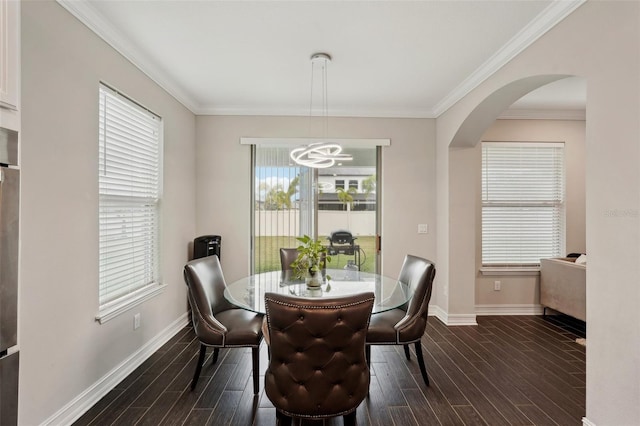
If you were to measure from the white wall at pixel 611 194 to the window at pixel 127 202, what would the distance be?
10.8 feet

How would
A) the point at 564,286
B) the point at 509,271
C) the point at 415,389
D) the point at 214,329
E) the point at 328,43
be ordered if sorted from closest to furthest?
the point at 214,329 → the point at 415,389 → the point at 328,43 → the point at 564,286 → the point at 509,271

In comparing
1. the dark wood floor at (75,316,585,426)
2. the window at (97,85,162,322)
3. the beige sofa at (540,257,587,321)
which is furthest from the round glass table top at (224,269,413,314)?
the beige sofa at (540,257,587,321)

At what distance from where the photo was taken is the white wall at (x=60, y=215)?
1.75 metres

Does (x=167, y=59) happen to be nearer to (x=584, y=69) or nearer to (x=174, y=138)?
(x=174, y=138)

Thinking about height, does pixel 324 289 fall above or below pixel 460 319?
above

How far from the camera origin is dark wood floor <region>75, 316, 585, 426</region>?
212 cm

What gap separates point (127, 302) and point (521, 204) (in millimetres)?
4779

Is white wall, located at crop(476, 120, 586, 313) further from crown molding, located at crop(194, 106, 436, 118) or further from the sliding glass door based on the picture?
the sliding glass door

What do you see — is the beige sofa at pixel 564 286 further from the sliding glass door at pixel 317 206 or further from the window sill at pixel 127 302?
the window sill at pixel 127 302

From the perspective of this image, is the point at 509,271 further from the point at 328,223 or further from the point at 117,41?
the point at 117,41

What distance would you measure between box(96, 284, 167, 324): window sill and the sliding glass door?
1490 millimetres

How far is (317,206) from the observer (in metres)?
4.48

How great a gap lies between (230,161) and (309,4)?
2562 mm

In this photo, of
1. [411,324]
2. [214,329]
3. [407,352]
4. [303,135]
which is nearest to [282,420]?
[214,329]
